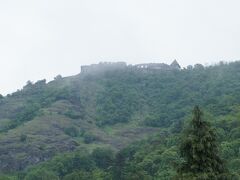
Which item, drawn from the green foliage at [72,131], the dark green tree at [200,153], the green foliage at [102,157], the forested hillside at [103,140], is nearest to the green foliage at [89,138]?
the forested hillside at [103,140]

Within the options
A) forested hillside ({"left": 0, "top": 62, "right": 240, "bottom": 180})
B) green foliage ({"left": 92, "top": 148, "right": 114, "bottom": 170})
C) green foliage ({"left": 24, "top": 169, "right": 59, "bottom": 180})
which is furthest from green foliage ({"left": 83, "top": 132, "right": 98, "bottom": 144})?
green foliage ({"left": 24, "top": 169, "right": 59, "bottom": 180})

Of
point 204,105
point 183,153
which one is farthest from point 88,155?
point 183,153

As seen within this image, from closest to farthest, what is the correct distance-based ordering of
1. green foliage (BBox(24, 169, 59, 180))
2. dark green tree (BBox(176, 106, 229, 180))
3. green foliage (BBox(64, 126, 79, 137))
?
dark green tree (BBox(176, 106, 229, 180))
green foliage (BBox(24, 169, 59, 180))
green foliage (BBox(64, 126, 79, 137))

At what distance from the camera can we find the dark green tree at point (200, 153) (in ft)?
78.0

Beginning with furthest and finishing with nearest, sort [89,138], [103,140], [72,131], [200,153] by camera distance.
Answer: [72,131]
[89,138]
[103,140]
[200,153]

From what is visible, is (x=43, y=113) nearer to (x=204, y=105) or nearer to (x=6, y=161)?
(x=6, y=161)

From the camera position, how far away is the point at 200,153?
23984 millimetres

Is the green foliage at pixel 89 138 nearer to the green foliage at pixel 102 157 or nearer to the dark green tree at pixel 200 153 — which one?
the green foliage at pixel 102 157

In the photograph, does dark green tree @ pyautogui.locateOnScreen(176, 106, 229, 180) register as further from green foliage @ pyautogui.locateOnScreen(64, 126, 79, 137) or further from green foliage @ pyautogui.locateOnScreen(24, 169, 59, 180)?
green foliage @ pyautogui.locateOnScreen(64, 126, 79, 137)

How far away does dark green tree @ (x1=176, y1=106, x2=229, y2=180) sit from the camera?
23.8 meters

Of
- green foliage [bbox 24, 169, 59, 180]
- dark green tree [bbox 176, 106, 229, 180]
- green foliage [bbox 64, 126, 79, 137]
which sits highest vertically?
dark green tree [bbox 176, 106, 229, 180]

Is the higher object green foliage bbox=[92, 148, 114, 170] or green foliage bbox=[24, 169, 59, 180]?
green foliage bbox=[92, 148, 114, 170]

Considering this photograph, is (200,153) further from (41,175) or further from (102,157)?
(102,157)

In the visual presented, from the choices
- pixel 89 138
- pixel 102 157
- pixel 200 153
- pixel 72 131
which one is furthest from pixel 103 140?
pixel 200 153
